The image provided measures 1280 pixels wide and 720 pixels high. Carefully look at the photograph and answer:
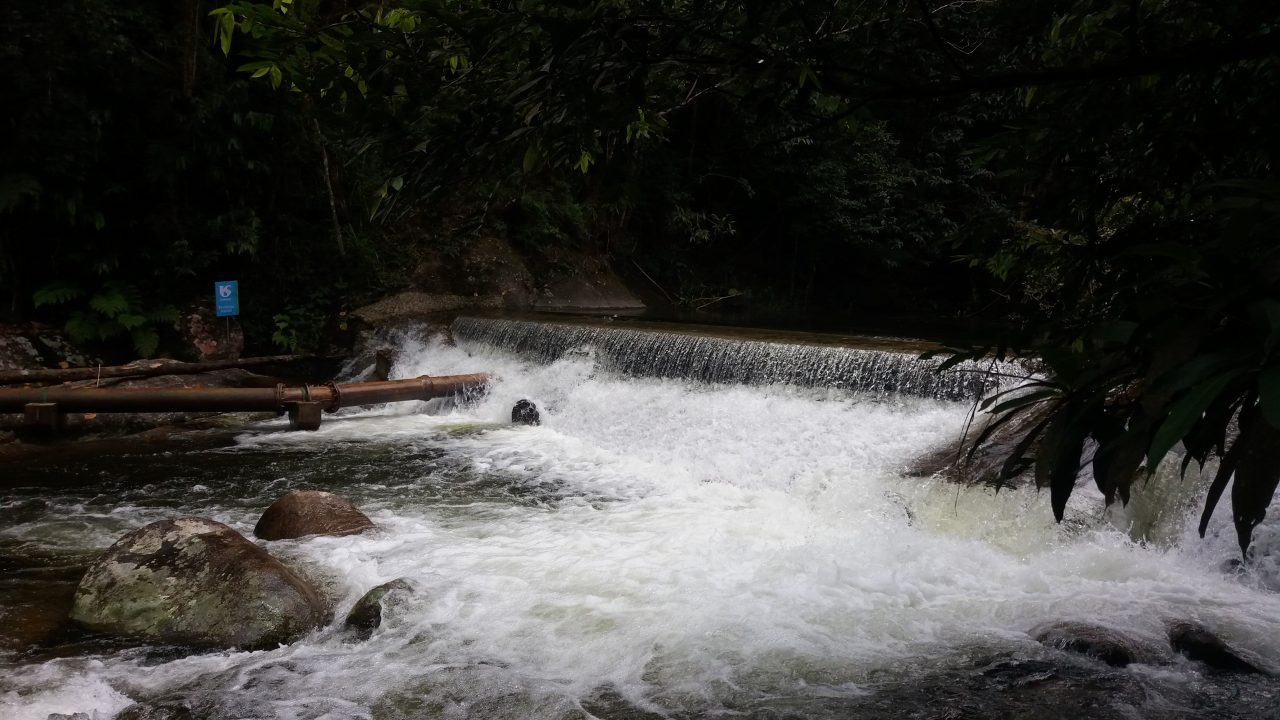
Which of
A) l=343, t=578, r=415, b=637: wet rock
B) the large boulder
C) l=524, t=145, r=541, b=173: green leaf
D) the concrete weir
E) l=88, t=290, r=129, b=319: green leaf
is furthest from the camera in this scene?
l=88, t=290, r=129, b=319: green leaf

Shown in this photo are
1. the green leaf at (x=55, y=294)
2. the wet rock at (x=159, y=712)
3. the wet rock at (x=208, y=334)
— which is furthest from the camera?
Result: the wet rock at (x=208, y=334)

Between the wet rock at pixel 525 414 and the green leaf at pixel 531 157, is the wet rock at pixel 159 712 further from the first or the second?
the wet rock at pixel 525 414

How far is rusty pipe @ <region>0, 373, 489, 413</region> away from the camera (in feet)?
24.7

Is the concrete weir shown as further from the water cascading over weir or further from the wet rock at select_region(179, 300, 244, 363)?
the wet rock at select_region(179, 300, 244, 363)

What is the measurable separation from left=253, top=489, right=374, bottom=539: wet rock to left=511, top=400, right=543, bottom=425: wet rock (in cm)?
388

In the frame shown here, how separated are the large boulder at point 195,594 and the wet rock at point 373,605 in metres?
0.20

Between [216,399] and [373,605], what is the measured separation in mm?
5064

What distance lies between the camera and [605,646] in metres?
3.76

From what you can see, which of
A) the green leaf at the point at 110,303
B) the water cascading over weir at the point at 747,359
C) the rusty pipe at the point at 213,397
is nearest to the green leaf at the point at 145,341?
the green leaf at the point at 110,303

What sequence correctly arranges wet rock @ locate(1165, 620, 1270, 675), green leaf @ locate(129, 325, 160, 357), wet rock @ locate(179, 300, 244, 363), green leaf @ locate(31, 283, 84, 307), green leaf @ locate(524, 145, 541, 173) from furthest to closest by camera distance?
wet rock @ locate(179, 300, 244, 363)
green leaf @ locate(129, 325, 160, 357)
green leaf @ locate(31, 283, 84, 307)
wet rock @ locate(1165, 620, 1270, 675)
green leaf @ locate(524, 145, 541, 173)

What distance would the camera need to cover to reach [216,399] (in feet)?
26.2

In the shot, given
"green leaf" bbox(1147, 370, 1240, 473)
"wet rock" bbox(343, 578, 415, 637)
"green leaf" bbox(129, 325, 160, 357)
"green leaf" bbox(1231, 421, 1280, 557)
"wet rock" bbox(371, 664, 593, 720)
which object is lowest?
"wet rock" bbox(371, 664, 593, 720)

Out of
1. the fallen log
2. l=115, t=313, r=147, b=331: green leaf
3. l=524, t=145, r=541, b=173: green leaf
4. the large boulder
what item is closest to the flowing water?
the large boulder

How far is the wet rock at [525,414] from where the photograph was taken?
30.2 ft
